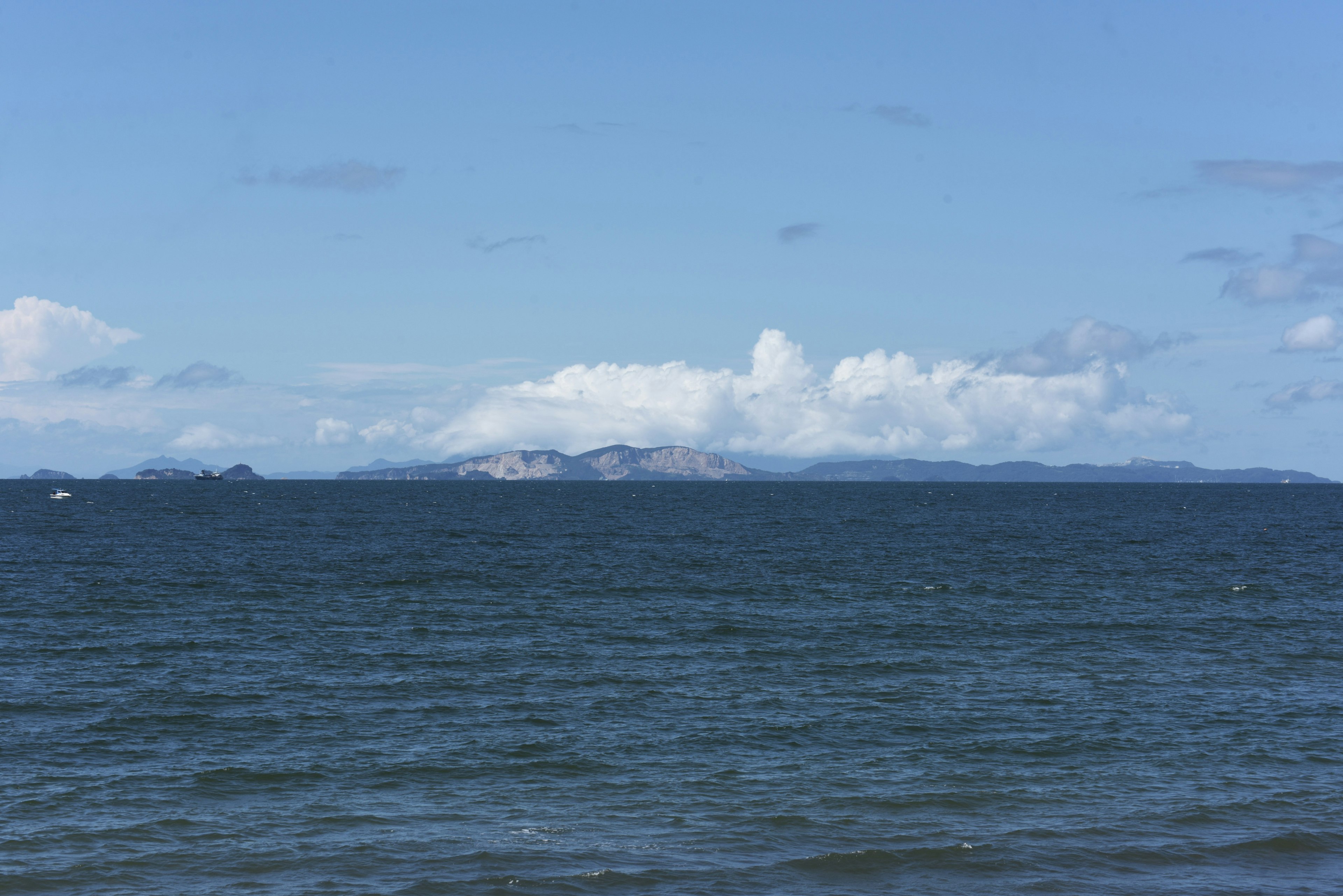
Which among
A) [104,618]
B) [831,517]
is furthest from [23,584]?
[831,517]

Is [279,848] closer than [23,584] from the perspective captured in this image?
Yes

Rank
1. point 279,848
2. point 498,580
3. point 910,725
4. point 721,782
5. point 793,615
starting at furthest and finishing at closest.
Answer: point 498,580, point 793,615, point 910,725, point 721,782, point 279,848

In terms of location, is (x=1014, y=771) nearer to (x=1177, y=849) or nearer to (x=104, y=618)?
(x=1177, y=849)

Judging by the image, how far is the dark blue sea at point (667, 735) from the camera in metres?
20.7

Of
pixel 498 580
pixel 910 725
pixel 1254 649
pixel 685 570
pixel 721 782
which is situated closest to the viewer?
pixel 721 782

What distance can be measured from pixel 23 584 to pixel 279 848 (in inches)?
1937

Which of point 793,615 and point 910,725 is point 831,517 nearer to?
point 793,615

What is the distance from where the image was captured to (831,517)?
151 m

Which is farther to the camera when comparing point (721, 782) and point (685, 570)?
point (685, 570)

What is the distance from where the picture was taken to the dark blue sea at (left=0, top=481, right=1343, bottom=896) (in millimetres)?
20688

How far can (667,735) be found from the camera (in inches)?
1175

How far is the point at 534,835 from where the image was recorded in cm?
2216

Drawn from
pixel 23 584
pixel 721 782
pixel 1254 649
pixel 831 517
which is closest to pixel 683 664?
pixel 721 782

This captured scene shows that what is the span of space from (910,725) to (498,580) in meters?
39.5
